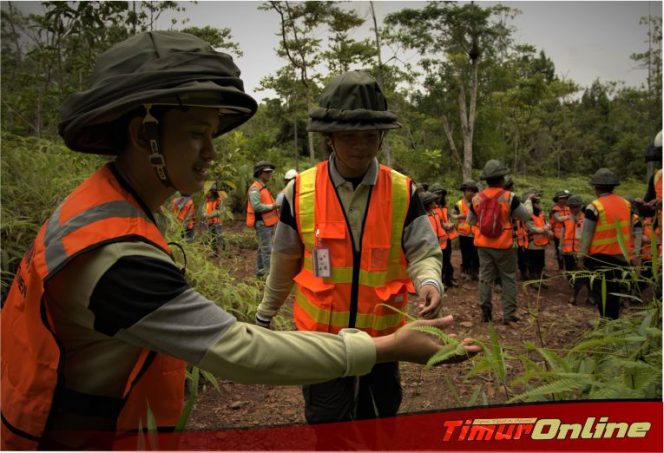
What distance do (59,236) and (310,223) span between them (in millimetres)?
1444

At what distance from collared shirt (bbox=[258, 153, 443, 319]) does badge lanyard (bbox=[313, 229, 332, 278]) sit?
6.4 inches

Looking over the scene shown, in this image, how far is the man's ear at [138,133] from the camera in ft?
4.19

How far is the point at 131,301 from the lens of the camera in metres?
1.06

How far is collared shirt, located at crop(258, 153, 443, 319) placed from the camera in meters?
2.39

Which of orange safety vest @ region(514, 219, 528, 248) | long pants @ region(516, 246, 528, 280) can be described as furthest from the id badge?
long pants @ region(516, 246, 528, 280)

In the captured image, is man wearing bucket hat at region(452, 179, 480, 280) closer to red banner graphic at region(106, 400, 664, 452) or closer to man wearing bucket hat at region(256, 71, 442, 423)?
man wearing bucket hat at region(256, 71, 442, 423)

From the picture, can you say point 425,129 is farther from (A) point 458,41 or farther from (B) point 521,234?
(B) point 521,234

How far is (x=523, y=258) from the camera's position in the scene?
998 centimetres

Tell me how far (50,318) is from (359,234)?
4.97ft

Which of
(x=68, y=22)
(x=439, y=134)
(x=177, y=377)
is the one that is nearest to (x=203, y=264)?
(x=68, y=22)

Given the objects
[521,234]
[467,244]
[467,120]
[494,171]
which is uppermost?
[467,120]

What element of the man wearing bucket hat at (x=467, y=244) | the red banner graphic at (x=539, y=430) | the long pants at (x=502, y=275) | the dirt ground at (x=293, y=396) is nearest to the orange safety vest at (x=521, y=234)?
the man wearing bucket hat at (x=467, y=244)

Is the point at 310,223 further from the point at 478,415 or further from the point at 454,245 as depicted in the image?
the point at 454,245

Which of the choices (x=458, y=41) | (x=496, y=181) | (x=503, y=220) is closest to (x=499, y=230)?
(x=503, y=220)
